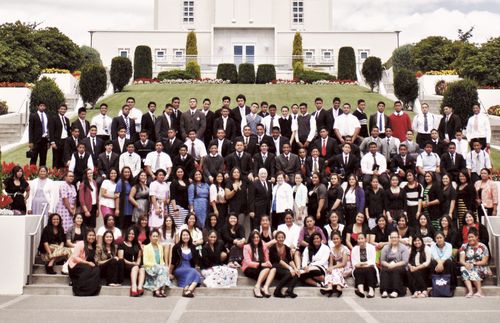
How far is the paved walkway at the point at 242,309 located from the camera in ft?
33.8

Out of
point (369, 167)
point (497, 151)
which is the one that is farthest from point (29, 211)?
point (497, 151)

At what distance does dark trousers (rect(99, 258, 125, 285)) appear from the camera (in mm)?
12766

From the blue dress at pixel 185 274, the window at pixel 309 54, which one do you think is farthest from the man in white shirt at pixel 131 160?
the window at pixel 309 54

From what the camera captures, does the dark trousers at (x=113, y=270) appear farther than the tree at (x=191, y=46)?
No

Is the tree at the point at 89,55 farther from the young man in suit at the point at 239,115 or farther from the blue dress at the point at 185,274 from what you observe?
the blue dress at the point at 185,274

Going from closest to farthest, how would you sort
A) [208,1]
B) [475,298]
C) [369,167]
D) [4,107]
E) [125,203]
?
[475,298] < [125,203] < [369,167] < [4,107] < [208,1]

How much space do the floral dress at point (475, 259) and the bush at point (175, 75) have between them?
36044 millimetres

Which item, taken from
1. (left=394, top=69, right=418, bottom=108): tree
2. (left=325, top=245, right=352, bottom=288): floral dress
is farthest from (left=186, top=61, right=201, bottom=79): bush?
(left=325, top=245, right=352, bottom=288): floral dress

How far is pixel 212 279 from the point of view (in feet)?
41.7

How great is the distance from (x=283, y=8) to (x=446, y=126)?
48.9 metres

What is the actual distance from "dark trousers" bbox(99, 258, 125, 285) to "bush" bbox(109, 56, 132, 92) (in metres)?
24.9

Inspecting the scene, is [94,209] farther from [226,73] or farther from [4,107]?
[226,73]

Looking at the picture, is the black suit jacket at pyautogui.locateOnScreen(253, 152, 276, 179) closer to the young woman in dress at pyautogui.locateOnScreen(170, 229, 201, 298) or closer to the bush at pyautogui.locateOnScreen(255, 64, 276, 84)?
the young woman in dress at pyautogui.locateOnScreen(170, 229, 201, 298)

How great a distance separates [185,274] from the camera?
12.8 meters
